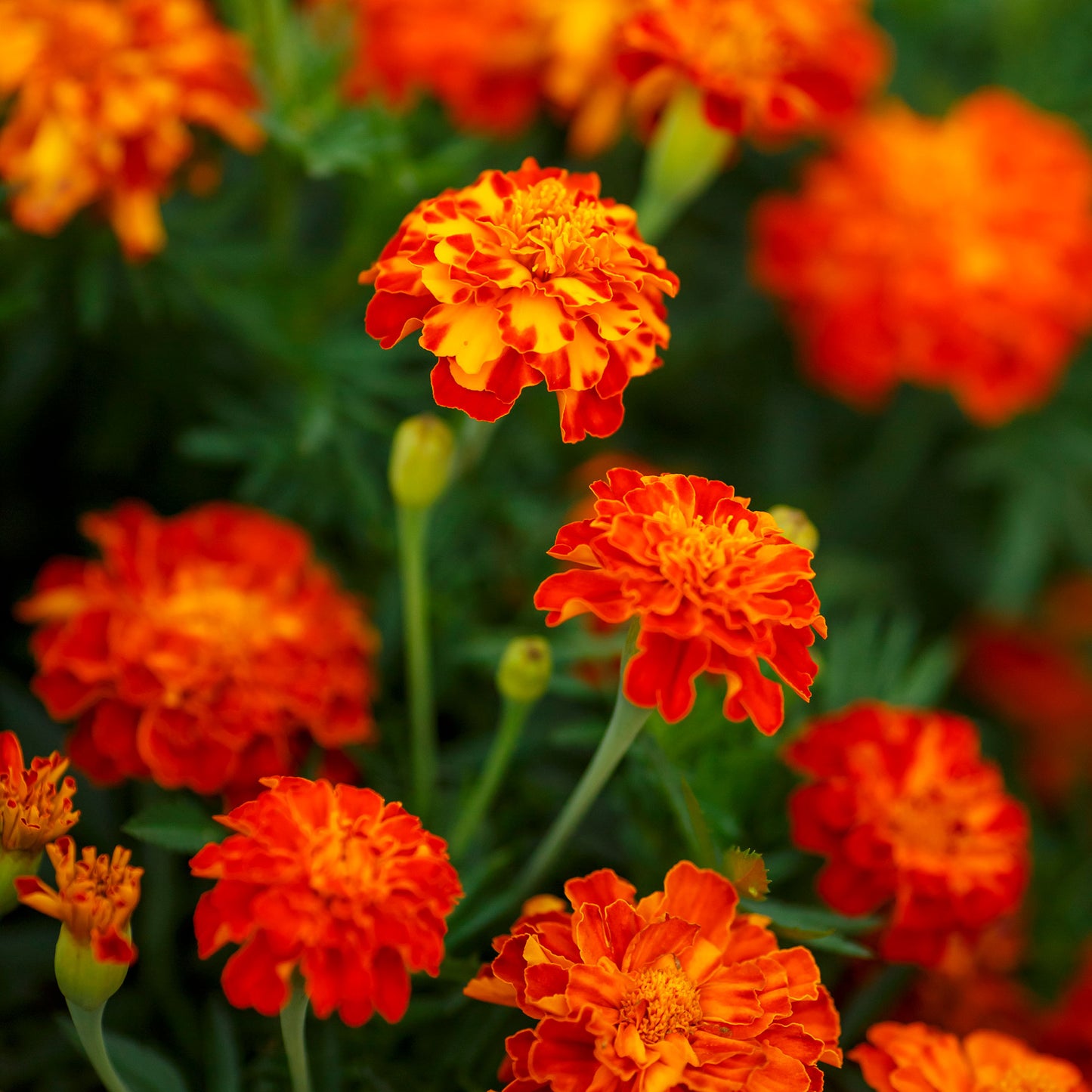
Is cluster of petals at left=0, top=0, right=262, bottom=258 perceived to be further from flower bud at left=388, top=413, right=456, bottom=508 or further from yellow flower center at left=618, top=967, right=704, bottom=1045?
yellow flower center at left=618, top=967, right=704, bottom=1045

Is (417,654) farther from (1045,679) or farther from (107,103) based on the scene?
(1045,679)

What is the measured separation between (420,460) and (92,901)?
0.71ft

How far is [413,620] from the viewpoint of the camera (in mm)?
516

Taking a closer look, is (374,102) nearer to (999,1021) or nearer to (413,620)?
(413,620)

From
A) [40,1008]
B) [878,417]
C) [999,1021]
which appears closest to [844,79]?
[878,417]

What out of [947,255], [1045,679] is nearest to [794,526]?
[947,255]

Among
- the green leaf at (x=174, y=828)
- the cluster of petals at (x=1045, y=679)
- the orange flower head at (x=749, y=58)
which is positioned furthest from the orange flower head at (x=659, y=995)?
the cluster of petals at (x=1045, y=679)

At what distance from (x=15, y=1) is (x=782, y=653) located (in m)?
0.51

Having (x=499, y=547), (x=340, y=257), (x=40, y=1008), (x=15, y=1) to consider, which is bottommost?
(x=40, y=1008)

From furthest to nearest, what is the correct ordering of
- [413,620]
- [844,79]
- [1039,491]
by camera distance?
[1039,491], [844,79], [413,620]

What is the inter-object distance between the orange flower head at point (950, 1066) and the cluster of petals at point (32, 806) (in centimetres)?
28

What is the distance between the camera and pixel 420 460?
0.49 metres

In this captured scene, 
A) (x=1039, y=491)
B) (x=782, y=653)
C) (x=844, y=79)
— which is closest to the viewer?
(x=782, y=653)

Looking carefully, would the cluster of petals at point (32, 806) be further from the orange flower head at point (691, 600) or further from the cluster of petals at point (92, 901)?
the orange flower head at point (691, 600)
